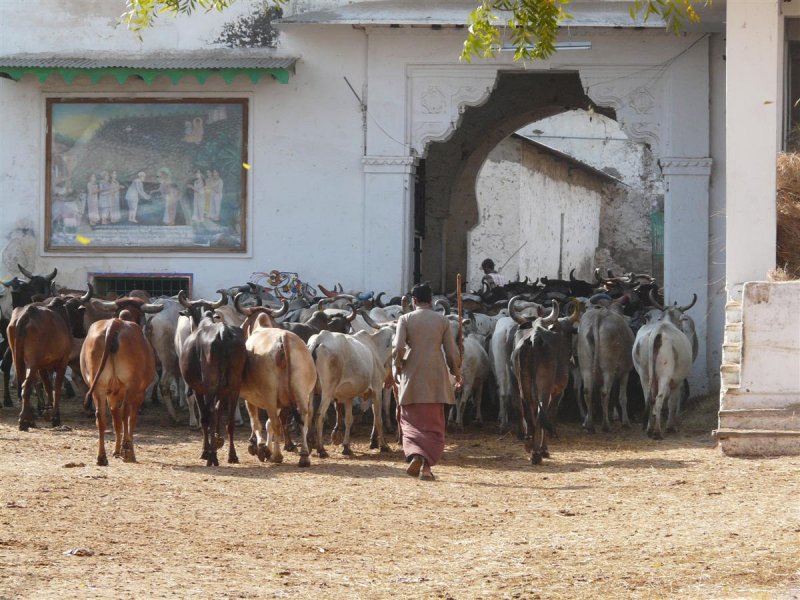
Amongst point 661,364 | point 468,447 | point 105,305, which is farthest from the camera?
point 105,305

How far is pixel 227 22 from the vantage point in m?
20.4

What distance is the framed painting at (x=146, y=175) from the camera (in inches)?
810

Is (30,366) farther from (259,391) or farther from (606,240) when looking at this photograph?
(606,240)

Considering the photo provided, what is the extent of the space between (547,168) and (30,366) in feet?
80.6

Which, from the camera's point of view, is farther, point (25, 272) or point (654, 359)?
Result: point (25, 272)

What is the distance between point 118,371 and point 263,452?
1.53 meters

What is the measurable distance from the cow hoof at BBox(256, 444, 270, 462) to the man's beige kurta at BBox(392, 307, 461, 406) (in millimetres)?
1532

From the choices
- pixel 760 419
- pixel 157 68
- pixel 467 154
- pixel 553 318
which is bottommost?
pixel 760 419

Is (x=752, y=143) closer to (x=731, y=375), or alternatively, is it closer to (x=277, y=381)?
(x=731, y=375)

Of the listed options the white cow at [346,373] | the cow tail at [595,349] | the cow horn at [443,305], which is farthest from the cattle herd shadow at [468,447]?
the cow horn at [443,305]

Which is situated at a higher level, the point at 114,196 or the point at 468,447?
the point at 114,196

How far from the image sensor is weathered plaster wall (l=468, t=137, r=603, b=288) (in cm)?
3609

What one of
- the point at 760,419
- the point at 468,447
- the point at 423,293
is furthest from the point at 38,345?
the point at 760,419

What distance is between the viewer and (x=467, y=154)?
1092 inches
